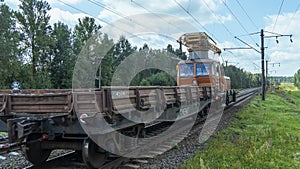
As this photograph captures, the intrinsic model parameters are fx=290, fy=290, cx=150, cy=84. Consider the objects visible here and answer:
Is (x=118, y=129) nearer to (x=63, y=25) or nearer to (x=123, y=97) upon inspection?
(x=123, y=97)

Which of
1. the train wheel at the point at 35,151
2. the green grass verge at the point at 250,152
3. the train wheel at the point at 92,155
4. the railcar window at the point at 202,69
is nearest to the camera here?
the train wheel at the point at 92,155

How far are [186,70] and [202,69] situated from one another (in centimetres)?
83

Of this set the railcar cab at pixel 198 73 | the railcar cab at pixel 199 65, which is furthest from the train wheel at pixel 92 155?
the railcar cab at pixel 198 73

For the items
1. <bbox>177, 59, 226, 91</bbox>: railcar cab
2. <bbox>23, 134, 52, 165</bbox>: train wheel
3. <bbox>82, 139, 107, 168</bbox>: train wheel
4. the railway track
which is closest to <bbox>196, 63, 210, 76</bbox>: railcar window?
<bbox>177, 59, 226, 91</bbox>: railcar cab

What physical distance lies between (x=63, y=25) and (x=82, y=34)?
786 centimetres

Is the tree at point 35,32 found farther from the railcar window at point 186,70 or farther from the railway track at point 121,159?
the railway track at point 121,159

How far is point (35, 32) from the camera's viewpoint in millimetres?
39031

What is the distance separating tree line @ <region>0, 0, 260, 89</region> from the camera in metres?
31.2

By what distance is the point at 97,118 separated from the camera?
4.79 m

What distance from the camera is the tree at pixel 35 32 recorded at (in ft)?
124

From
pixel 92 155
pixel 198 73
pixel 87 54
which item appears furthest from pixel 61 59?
pixel 92 155

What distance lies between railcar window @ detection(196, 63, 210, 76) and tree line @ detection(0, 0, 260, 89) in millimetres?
10192

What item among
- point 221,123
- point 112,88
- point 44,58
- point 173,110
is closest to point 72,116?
point 112,88

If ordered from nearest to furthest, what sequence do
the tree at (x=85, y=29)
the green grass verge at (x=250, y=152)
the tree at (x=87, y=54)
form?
the green grass verge at (x=250, y=152) < the tree at (x=87, y=54) < the tree at (x=85, y=29)
